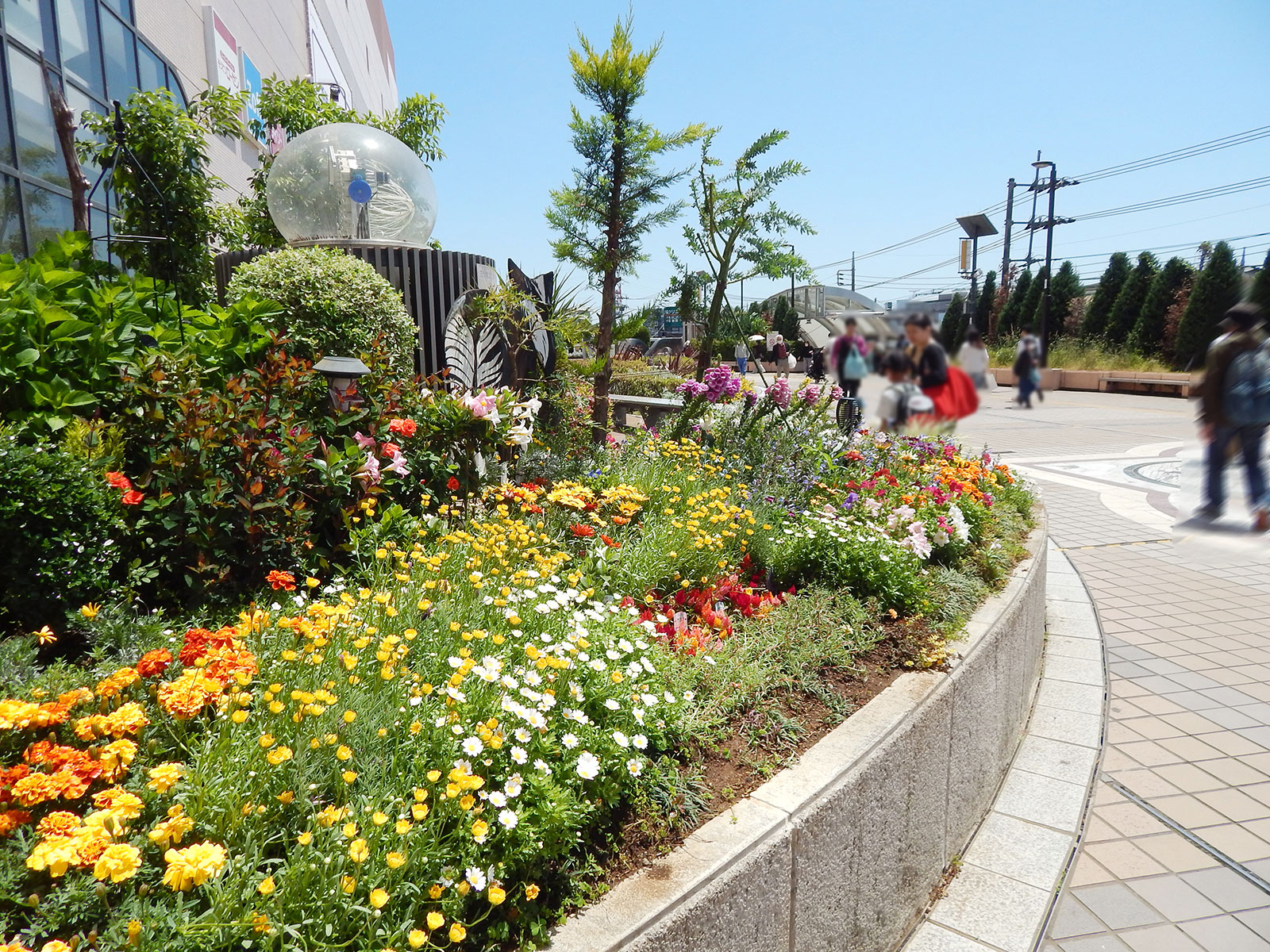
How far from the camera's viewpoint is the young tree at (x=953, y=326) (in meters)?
0.50

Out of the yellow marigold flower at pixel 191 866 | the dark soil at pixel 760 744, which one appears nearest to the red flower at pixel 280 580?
the yellow marigold flower at pixel 191 866

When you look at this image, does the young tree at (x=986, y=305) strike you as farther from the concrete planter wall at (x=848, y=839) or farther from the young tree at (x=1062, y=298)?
the concrete planter wall at (x=848, y=839)

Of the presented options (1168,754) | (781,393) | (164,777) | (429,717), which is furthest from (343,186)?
(1168,754)

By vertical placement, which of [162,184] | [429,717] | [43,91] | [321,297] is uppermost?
[43,91]

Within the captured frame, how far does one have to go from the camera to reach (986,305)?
52 centimetres

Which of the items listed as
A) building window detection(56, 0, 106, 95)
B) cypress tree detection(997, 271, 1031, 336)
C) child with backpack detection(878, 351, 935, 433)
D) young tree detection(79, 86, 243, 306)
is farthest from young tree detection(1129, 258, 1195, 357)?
building window detection(56, 0, 106, 95)

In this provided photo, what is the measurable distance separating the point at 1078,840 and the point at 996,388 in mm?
3636

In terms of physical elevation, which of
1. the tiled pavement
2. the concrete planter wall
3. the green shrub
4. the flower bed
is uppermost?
the green shrub

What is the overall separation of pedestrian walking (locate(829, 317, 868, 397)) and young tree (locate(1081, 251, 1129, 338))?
35cm

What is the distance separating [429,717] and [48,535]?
1.29 metres

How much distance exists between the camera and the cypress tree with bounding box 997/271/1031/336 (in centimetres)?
55

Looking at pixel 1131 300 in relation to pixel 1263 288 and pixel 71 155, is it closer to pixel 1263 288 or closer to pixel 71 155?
pixel 1263 288

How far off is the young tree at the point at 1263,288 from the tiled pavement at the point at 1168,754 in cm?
9

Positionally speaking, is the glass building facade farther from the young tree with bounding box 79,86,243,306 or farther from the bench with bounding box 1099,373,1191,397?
the bench with bounding box 1099,373,1191,397
